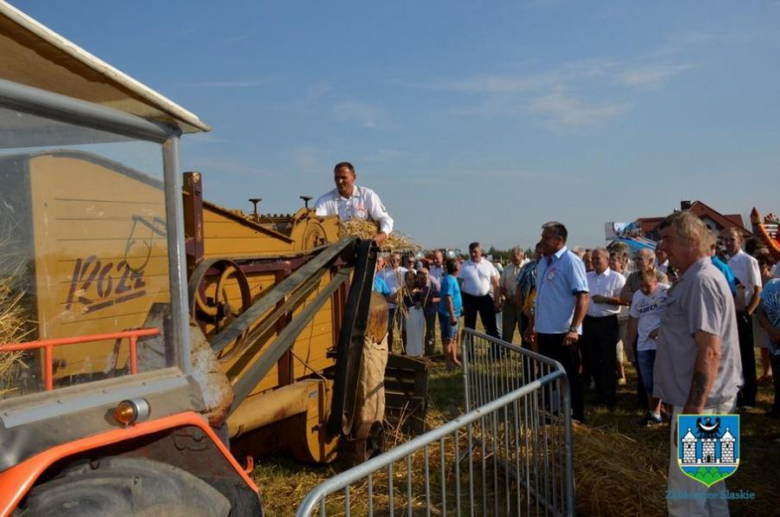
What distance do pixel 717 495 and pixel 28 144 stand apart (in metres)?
3.66

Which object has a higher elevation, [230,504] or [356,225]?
[356,225]

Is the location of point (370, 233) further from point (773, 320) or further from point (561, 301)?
point (773, 320)

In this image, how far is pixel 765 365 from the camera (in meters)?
8.51

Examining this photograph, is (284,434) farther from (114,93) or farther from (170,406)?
(114,93)

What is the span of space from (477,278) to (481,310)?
549 millimetres

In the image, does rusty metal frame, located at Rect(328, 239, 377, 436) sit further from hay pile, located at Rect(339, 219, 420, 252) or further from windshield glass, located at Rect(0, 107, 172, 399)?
windshield glass, located at Rect(0, 107, 172, 399)

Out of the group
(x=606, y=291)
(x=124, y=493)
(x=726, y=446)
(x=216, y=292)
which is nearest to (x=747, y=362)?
(x=606, y=291)

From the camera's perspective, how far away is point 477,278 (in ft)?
34.1

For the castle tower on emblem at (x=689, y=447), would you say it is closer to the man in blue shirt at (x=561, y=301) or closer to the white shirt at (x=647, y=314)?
the man in blue shirt at (x=561, y=301)

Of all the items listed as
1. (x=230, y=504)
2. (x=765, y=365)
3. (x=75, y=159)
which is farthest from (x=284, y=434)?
(x=765, y=365)

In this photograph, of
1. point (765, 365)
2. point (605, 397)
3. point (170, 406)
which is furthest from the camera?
point (765, 365)

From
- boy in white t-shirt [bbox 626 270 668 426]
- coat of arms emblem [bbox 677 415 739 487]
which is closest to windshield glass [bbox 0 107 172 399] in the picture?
coat of arms emblem [bbox 677 415 739 487]

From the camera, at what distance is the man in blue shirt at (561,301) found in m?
6.05

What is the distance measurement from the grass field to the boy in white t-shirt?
0.24m
